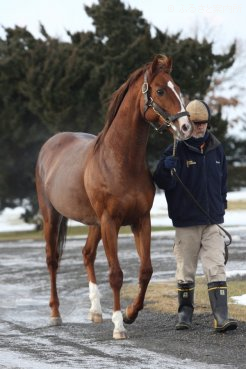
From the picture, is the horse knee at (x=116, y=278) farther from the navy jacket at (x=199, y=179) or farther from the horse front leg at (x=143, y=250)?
the navy jacket at (x=199, y=179)

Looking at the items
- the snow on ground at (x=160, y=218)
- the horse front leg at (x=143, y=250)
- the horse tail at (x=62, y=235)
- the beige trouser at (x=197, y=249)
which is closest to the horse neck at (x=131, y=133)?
the horse front leg at (x=143, y=250)

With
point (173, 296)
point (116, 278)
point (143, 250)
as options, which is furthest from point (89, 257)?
point (143, 250)

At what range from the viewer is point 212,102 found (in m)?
64.9

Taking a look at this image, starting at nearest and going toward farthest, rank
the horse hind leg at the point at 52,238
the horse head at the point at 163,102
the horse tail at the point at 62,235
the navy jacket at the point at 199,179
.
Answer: the horse head at the point at 163,102 → the navy jacket at the point at 199,179 → the horse hind leg at the point at 52,238 → the horse tail at the point at 62,235

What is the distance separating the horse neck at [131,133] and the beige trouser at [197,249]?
850 millimetres

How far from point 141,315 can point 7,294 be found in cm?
324

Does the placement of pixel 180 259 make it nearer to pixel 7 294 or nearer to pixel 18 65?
pixel 7 294

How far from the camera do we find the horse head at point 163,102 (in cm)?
823

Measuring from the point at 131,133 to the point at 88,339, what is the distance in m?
1.92

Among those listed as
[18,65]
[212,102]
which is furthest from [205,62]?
[212,102]

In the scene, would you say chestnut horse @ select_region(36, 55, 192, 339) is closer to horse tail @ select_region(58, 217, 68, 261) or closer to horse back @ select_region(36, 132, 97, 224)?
horse back @ select_region(36, 132, 97, 224)

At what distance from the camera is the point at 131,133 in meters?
8.93

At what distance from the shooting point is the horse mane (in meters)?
8.62

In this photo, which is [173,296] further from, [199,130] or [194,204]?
[199,130]
